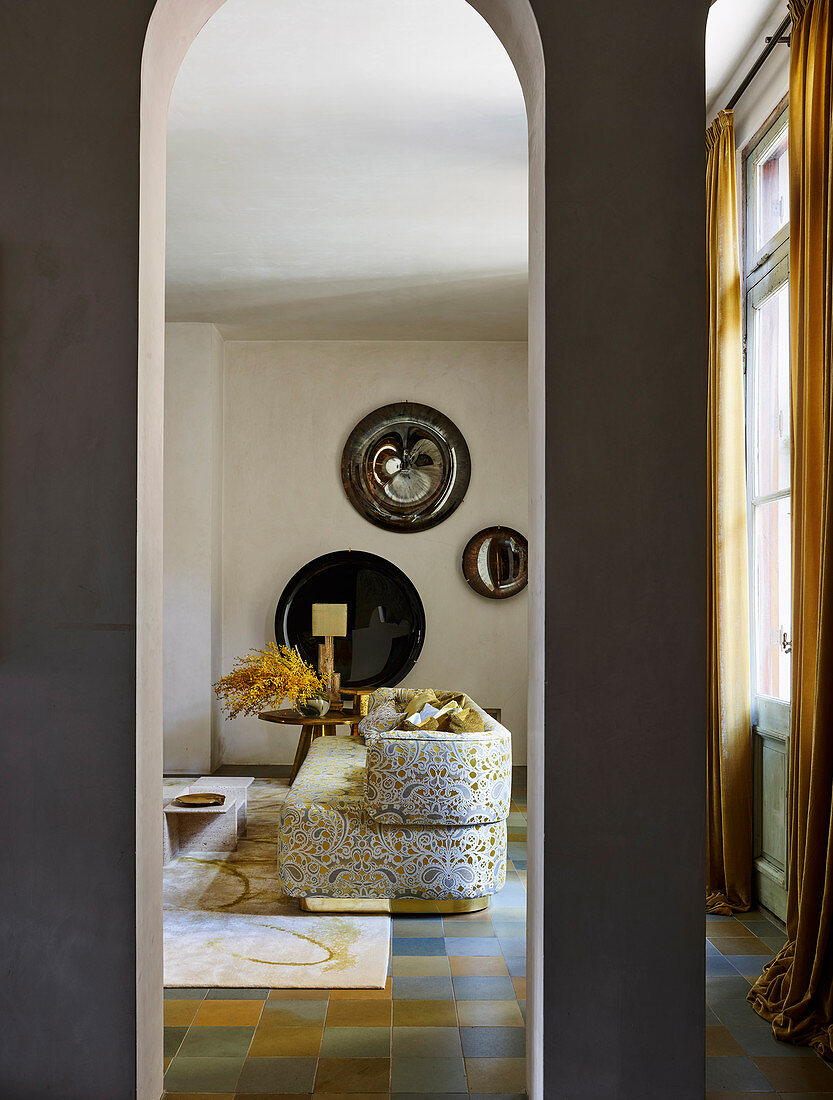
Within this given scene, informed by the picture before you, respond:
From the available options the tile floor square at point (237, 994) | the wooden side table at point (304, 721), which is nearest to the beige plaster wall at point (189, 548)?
the wooden side table at point (304, 721)

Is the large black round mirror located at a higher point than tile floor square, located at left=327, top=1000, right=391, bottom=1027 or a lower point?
higher

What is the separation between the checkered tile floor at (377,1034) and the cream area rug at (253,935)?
8cm

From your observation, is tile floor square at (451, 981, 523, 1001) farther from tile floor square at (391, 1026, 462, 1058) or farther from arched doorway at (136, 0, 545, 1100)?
arched doorway at (136, 0, 545, 1100)

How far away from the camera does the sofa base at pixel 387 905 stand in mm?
3883

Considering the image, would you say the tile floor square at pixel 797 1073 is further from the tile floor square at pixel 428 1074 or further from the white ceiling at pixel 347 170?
the white ceiling at pixel 347 170

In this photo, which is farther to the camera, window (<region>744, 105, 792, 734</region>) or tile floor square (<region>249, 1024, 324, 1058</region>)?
window (<region>744, 105, 792, 734</region>)

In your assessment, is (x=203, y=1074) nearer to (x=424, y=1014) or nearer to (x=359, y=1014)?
(x=359, y=1014)

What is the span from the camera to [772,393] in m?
3.81

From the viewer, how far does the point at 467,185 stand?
4520 millimetres

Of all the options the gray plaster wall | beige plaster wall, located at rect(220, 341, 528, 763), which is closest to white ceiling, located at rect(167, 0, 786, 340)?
beige plaster wall, located at rect(220, 341, 528, 763)

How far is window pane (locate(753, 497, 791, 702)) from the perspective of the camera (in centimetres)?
363

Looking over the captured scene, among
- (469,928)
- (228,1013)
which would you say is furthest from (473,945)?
(228,1013)

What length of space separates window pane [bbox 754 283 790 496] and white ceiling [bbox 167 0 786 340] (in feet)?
3.15

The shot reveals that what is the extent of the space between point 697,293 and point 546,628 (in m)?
0.78
